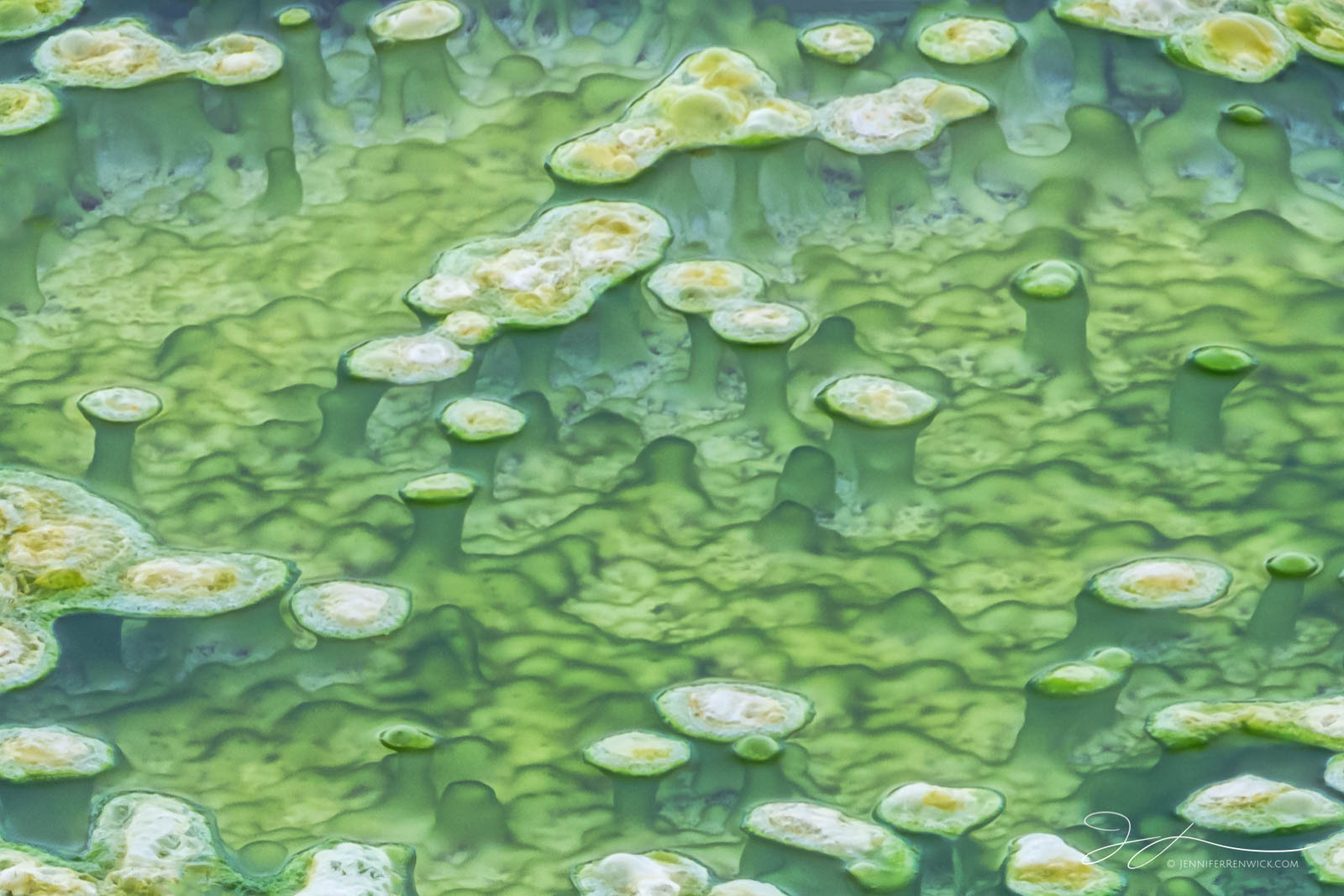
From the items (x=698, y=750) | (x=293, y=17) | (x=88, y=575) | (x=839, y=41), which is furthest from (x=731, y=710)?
(x=293, y=17)

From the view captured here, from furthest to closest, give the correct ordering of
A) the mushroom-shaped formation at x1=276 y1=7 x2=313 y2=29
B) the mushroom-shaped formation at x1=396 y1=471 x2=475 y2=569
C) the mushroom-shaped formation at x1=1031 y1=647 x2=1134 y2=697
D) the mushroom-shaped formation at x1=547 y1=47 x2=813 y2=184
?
the mushroom-shaped formation at x1=276 y1=7 x2=313 y2=29 < the mushroom-shaped formation at x1=547 y1=47 x2=813 y2=184 < the mushroom-shaped formation at x1=396 y1=471 x2=475 y2=569 < the mushroom-shaped formation at x1=1031 y1=647 x2=1134 y2=697

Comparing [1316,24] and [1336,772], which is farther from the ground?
[1316,24]

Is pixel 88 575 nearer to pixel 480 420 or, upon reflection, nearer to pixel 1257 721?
pixel 480 420

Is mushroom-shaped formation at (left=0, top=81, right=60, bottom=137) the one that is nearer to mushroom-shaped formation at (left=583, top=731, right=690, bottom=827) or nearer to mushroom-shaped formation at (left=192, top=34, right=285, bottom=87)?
mushroom-shaped formation at (left=192, top=34, right=285, bottom=87)

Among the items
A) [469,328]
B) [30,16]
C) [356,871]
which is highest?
[30,16]

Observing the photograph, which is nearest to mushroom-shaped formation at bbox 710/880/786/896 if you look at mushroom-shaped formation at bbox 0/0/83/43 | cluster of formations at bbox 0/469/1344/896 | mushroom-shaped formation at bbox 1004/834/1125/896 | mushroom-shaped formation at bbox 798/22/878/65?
cluster of formations at bbox 0/469/1344/896

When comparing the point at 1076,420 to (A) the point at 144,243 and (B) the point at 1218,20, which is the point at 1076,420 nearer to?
(B) the point at 1218,20

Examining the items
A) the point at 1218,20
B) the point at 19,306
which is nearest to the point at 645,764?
the point at 19,306

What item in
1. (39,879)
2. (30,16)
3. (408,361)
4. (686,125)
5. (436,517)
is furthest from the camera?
(30,16)
